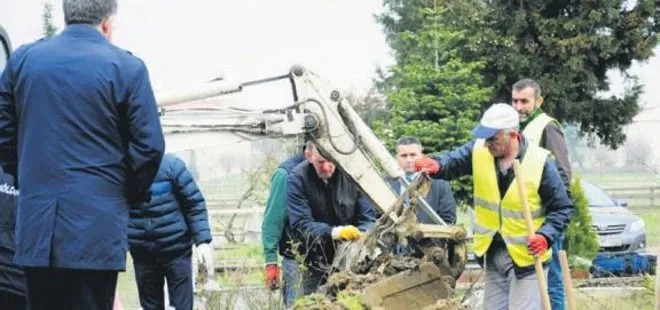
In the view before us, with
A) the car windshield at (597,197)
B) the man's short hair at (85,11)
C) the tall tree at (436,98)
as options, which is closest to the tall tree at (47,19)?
the tall tree at (436,98)

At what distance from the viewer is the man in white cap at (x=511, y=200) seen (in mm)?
6977

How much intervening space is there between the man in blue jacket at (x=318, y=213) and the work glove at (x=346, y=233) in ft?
0.11

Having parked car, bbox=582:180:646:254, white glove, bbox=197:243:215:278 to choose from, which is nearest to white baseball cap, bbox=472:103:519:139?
white glove, bbox=197:243:215:278

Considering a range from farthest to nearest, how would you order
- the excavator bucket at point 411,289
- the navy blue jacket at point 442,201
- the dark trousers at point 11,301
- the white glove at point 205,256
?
the navy blue jacket at point 442,201, the white glove at point 205,256, the excavator bucket at point 411,289, the dark trousers at point 11,301

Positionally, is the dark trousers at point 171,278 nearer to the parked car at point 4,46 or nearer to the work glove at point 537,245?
the parked car at point 4,46

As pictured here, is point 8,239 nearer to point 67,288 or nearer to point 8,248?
point 8,248

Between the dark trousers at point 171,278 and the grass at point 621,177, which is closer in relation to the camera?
the dark trousers at point 171,278

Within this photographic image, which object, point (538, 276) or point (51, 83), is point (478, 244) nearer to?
point (538, 276)

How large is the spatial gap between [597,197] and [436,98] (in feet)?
10.0

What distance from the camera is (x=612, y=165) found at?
6328cm

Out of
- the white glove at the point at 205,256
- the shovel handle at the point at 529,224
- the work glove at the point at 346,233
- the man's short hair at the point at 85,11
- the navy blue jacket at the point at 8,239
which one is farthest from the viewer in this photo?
the white glove at the point at 205,256

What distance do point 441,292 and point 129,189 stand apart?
11.5 ft

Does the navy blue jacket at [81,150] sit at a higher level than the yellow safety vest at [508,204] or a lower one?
higher

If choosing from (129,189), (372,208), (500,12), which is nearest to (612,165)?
(500,12)
